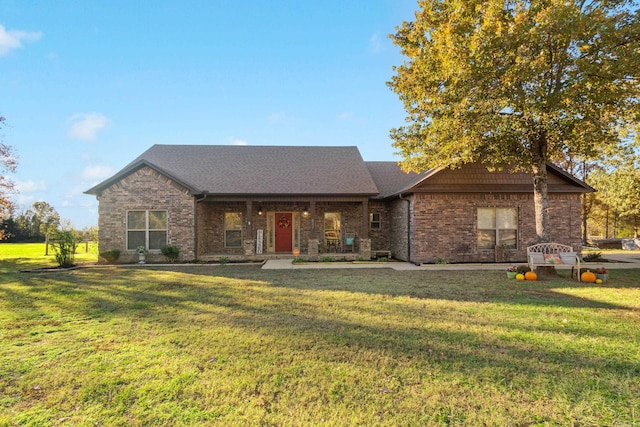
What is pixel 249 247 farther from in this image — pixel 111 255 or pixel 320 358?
pixel 320 358

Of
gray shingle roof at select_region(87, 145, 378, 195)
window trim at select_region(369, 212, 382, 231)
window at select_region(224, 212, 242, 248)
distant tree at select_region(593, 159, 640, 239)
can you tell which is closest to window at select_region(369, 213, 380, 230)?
window trim at select_region(369, 212, 382, 231)

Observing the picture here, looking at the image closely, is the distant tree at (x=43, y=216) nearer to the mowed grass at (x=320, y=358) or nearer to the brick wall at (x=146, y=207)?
the brick wall at (x=146, y=207)

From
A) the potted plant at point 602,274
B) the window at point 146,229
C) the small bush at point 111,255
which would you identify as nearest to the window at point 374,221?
the potted plant at point 602,274

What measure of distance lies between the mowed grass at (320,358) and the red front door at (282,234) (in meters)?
9.03

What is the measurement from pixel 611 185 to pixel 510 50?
20.0 m

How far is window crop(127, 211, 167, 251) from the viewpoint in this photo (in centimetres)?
1369

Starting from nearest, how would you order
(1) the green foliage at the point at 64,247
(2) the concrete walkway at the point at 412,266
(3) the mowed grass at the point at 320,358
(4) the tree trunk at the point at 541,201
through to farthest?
1. (3) the mowed grass at the point at 320,358
2. (4) the tree trunk at the point at 541,201
3. (2) the concrete walkway at the point at 412,266
4. (1) the green foliage at the point at 64,247

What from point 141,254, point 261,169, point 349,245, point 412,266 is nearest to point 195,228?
point 141,254

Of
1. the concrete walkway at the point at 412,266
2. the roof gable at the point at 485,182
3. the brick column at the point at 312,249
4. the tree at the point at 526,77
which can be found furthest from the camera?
the brick column at the point at 312,249

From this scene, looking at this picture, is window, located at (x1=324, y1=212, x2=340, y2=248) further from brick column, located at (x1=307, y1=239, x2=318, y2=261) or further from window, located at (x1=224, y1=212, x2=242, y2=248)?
window, located at (x1=224, y1=212, x2=242, y2=248)

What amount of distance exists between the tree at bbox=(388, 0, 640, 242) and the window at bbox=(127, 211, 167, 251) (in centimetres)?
1116

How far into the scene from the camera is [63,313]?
18.6ft

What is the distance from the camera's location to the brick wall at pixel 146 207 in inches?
532

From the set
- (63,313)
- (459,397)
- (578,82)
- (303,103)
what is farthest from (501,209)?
(63,313)
